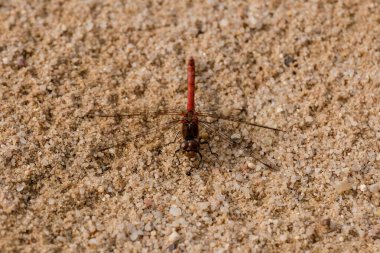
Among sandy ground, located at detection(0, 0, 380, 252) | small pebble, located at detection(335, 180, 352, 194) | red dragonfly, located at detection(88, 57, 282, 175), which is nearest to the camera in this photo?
sandy ground, located at detection(0, 0, 380, 252)

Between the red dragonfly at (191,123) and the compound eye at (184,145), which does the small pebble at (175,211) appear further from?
the compound eye at (184,145)

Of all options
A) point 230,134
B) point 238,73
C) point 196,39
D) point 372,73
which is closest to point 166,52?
point 196,39

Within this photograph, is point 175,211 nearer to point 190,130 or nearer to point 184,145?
point 184,145

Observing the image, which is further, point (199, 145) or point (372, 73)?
point (372, 73)

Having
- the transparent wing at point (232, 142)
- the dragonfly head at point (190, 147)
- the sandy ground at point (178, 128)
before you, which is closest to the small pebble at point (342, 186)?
the sandy ground at point (178, 128)

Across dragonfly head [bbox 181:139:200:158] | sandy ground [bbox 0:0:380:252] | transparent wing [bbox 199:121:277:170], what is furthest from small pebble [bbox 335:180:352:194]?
dragonfly head [bbox 181:139:200:158]

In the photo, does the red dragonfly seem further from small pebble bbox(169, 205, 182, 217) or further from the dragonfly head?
small pebble bbox(169, 205, 182, 217)

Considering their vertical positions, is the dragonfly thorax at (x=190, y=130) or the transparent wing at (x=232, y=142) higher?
the dragonfly thorax at (x=190, y=130)

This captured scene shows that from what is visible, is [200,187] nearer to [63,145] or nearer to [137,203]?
[137,203]
